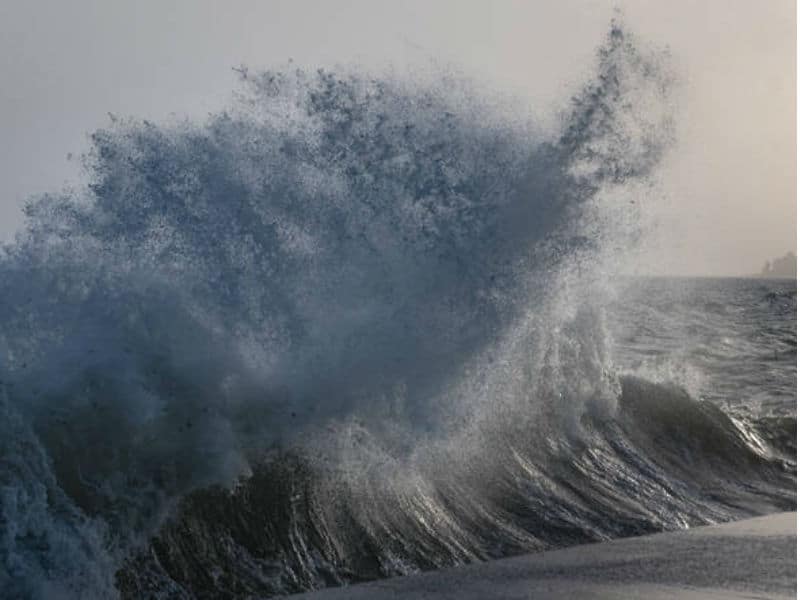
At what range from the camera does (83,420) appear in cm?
572

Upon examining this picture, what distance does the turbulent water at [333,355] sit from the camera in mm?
5727

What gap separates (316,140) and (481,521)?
279cm

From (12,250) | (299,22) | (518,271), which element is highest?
(299,22)

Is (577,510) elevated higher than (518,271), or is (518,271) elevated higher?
(518,271)

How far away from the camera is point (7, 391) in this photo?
556cm

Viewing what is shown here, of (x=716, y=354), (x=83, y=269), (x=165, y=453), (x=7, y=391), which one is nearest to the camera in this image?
(x=7, y=391)

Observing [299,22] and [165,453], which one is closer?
[165,453]

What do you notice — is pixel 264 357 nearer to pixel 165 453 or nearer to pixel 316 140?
pixel 165 453

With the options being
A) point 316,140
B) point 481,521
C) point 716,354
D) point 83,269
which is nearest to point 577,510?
point 481,521

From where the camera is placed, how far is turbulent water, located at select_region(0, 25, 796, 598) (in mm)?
5727

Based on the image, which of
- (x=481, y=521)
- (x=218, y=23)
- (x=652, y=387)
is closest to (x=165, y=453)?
(x=481, y=521)

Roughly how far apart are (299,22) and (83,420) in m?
4.09

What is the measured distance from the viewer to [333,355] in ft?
24.0

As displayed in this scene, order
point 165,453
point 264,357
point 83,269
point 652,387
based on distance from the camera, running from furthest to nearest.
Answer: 1. point 652,387
2. point 264,357
3. point 83,269
4. point 165,453
